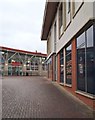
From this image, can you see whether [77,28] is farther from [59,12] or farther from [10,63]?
[10,63]

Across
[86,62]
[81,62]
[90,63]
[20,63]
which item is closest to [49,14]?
[81,62]

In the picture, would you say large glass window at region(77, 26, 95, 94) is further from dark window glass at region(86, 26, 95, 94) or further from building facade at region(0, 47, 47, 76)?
building facade at region(0, 47, 47, 76)

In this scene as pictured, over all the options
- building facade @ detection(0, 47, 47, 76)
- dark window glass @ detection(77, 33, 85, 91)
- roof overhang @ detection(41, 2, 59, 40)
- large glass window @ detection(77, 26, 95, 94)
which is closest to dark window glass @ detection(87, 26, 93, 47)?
large glass window @ detection(77, 26, 95, 94)

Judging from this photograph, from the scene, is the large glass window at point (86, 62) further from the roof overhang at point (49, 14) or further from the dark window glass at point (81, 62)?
the roof overhang at point (49, 14)

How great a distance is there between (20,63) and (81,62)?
4626 cm

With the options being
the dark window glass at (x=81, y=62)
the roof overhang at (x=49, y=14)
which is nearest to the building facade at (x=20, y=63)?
the roof overhang at (x=49, y=14)

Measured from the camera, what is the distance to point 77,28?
37.4ft

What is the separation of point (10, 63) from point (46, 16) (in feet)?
105

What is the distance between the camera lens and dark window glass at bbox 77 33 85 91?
1073cm

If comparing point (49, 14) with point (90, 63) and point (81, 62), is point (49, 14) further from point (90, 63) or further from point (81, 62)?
point (90, 63)

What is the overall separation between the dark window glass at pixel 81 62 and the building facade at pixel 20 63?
42.4 meters

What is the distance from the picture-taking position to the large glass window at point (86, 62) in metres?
9.32

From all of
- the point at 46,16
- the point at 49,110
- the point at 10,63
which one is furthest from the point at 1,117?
the point at 10,63

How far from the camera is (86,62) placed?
10.2 meters
